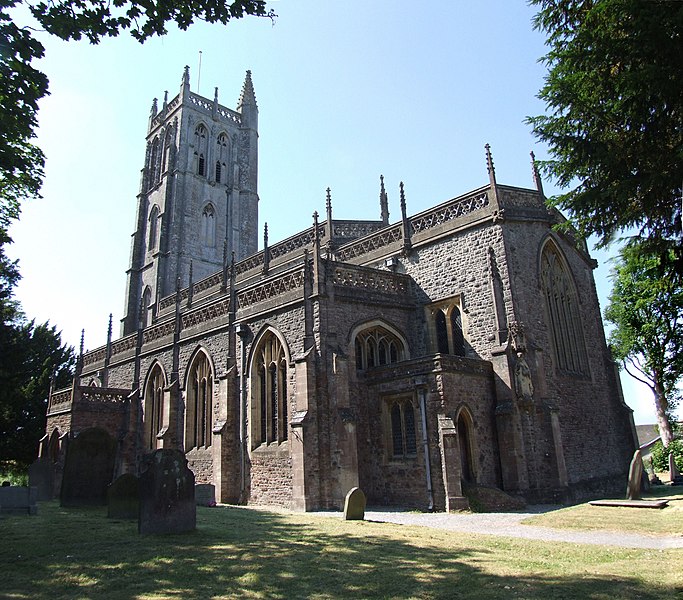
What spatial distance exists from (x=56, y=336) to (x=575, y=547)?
40.3m

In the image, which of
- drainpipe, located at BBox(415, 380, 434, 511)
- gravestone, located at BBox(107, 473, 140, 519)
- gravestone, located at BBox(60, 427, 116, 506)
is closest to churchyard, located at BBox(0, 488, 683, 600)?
gravestone, located at BBox(107, 473, 140, 519)

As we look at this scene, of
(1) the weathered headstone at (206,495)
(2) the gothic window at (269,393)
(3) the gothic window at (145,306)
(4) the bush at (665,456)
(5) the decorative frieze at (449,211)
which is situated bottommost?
(1) the weathered headstone at (206,495)

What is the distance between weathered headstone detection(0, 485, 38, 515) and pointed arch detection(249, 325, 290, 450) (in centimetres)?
730

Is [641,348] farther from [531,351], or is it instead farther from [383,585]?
[383,585]

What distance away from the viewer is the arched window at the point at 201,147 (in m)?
48.4

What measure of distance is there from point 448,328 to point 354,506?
9.17 metres

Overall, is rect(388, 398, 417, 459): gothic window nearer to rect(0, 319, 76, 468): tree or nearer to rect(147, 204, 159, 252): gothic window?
rect(0, 319, 76, 468): tree

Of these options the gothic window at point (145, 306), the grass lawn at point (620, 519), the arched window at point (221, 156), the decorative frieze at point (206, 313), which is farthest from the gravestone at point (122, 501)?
the arched window at point (221, 156)

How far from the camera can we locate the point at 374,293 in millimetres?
21062

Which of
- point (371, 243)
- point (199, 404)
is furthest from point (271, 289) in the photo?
point (199, 404)

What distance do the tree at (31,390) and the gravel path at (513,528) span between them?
925 inches

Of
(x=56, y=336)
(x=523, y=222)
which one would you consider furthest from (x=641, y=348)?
(x=56, y=336)

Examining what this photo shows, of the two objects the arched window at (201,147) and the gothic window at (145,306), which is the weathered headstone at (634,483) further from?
the arched window at (201,147)

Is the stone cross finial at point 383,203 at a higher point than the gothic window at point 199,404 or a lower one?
higher
